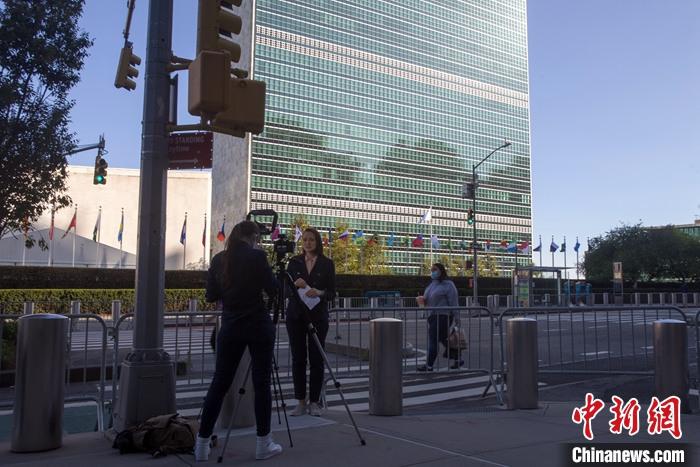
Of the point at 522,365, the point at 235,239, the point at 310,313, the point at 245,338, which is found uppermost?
the point at 235,239

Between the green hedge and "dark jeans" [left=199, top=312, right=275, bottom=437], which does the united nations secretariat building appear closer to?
the green hedge

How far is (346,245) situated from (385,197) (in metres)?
58.1

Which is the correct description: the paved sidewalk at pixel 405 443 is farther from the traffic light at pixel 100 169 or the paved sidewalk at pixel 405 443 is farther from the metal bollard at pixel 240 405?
the traffic light at pixel 100 169

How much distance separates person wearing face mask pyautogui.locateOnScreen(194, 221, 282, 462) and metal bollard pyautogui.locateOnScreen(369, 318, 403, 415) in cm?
211

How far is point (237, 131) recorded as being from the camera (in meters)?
5.54

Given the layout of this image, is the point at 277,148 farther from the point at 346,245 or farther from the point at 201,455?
the point at 201,455

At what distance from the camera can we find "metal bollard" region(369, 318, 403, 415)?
6.74 metres

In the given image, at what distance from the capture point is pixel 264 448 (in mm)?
4758

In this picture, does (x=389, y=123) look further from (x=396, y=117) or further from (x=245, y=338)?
(x=245, y=338)

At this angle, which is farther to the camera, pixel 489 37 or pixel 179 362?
pixel 489 37

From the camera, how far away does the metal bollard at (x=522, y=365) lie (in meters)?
7.17

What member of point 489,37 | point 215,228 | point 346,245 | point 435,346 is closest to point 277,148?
point 215,228

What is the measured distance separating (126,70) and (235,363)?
168 inches

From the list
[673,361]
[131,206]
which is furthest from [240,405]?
[131,206]
